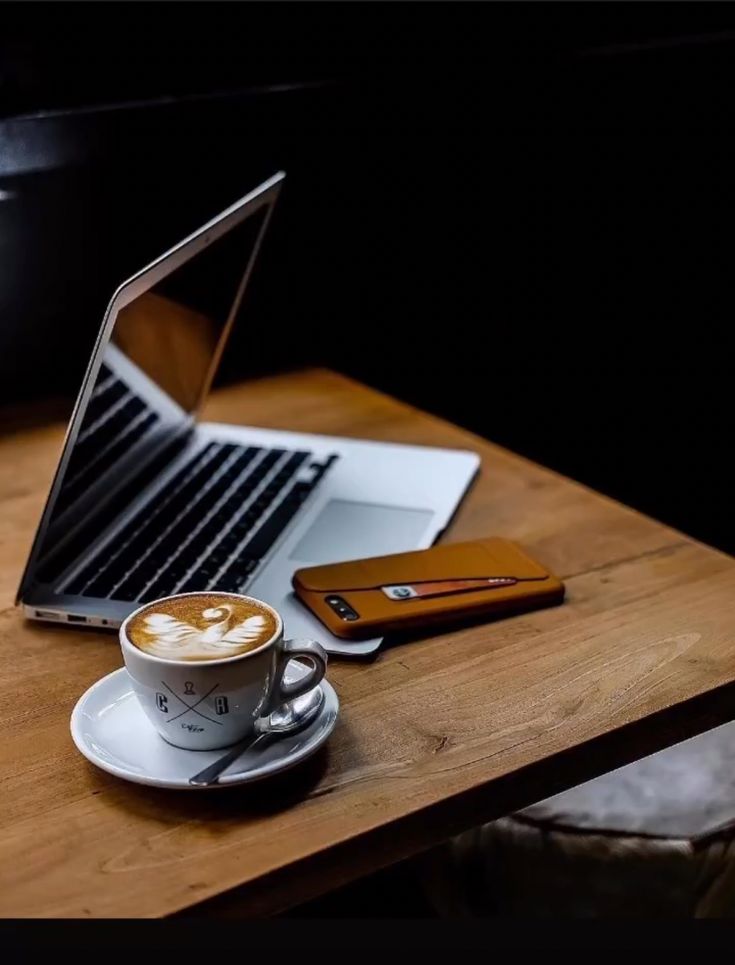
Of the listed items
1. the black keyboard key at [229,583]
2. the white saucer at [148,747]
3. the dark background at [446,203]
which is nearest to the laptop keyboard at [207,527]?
the black keyboard key at [229,583]

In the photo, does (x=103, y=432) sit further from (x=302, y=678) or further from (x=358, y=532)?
(x=302, y=678)

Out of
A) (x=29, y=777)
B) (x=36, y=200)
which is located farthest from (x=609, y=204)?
(x=29, y=777)

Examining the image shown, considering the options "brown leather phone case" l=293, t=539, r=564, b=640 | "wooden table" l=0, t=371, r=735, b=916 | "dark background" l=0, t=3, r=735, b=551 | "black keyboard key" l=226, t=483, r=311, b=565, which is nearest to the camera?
"wooden table" l=0, t=371, r=735, b=916

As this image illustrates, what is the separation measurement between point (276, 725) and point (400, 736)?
9 centimetres

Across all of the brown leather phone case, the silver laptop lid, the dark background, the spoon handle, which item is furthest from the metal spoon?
the dark background

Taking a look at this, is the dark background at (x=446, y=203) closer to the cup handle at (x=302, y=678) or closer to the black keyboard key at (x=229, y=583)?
the black keyboard key at (x=229, y=583)

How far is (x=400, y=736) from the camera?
2.80 feet

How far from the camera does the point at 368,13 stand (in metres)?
1.67

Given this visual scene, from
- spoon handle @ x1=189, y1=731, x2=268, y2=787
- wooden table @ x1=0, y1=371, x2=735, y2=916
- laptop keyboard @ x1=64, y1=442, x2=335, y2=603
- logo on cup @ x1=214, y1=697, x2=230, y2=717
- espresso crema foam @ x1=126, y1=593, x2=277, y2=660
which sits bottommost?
laptop keyboard @ x1=64, y1=442, x2=335, y2=603

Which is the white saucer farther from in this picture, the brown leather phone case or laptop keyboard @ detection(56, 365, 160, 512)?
laptop keyboard @ detection(56, 365, 160, 512)

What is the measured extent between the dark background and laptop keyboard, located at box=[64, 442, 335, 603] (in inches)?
13.9

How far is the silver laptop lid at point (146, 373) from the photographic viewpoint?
0.99 m

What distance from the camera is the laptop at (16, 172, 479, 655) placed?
1.01 meters

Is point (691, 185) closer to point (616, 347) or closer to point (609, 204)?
point (609, 204)
